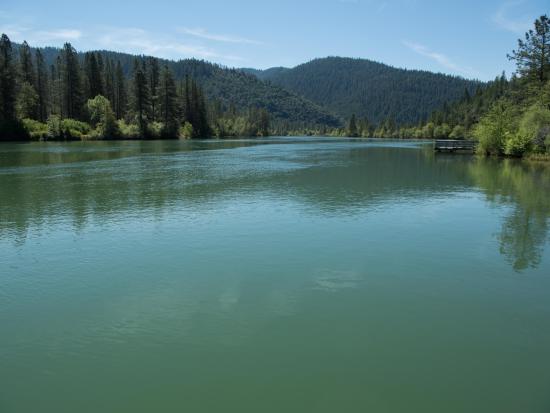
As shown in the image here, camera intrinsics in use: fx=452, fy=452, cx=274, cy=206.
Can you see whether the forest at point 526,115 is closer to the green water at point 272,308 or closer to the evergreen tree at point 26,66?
the green water at point 272,308

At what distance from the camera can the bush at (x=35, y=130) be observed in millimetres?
88312

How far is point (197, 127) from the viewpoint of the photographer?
139 metres

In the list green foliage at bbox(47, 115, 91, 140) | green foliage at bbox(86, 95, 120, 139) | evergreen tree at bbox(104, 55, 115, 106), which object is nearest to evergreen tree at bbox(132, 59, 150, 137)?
green foliage at bbox(86, 95, 120, 139)

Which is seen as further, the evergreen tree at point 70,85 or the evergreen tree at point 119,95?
the evergreen tree at point 119,95

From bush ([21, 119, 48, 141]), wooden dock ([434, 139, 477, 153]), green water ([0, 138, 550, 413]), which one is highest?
bush ([21, 119, 48, 141])

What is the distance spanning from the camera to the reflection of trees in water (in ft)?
57.3

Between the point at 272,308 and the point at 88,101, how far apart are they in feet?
349

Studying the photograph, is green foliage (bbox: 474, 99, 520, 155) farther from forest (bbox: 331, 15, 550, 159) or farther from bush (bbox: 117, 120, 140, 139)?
bush (bbox: 117, 120, 140, 139)

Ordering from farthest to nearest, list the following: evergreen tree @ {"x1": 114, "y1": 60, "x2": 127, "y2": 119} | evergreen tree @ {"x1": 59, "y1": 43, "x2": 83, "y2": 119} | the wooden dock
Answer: evergreen tree @ {"x1": 114, "y1": 60, "x2": 127, "y2": 119}
evergreen tree @ {"x1": 59, "y1": 43, "x2": 83, "y2": 119}
the wooden dock

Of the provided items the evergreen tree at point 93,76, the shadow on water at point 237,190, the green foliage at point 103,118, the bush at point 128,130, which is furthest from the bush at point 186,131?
the shadow on water at point 237,190

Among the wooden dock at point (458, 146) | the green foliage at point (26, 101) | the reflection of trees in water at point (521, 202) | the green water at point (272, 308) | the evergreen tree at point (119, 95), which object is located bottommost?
the green water at point (272, 308)

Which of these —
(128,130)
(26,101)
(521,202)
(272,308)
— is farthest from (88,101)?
(272,308)

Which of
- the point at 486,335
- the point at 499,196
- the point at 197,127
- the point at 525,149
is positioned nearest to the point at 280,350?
the point at 486,335

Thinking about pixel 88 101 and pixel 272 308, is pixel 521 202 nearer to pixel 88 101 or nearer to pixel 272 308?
pixel 272 308
